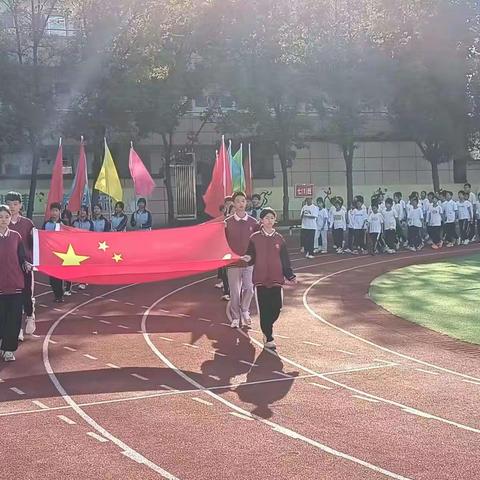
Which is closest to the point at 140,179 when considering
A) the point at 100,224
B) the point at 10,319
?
the point at 100,224

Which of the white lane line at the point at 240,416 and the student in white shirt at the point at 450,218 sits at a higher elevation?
the student in white shirt at the point at 450,218

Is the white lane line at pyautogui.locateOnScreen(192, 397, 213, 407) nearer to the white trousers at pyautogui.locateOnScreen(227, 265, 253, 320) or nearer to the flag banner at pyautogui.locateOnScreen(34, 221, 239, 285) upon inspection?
the flag banner at pyautogui.locateOnScreen(34, 221, 239, 285)

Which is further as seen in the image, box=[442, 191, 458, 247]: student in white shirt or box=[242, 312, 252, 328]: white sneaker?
box=[442, 191, 458, 247]: student in white shirt

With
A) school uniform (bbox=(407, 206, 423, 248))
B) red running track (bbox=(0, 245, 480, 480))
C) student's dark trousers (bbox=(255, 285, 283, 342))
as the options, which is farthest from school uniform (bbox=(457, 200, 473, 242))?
student's dark trousers (bbox=(255, 285, 283, 342))

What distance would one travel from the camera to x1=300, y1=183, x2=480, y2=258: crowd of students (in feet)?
76.9

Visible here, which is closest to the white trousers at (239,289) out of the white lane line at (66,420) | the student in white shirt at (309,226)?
the white lane line at (66,420)

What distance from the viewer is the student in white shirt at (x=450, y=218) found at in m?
25.0

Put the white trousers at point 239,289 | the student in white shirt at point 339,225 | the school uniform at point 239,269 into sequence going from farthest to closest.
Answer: the student in white shirt at point 339,225, the white trousers at point 239,289, the school uniform at point 239,269

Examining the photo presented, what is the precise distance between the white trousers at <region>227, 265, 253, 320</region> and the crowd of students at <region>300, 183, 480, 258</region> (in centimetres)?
1142

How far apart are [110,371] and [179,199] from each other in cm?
2747

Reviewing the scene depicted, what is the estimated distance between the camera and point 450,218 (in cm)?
2528

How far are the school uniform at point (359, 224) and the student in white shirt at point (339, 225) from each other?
0.34m

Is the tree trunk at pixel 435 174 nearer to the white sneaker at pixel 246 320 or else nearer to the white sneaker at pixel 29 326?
the white sneaker at pixel 246 320

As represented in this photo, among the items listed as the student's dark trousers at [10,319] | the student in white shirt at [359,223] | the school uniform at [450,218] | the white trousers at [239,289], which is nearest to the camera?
the student's dark trousers at [10,319]
